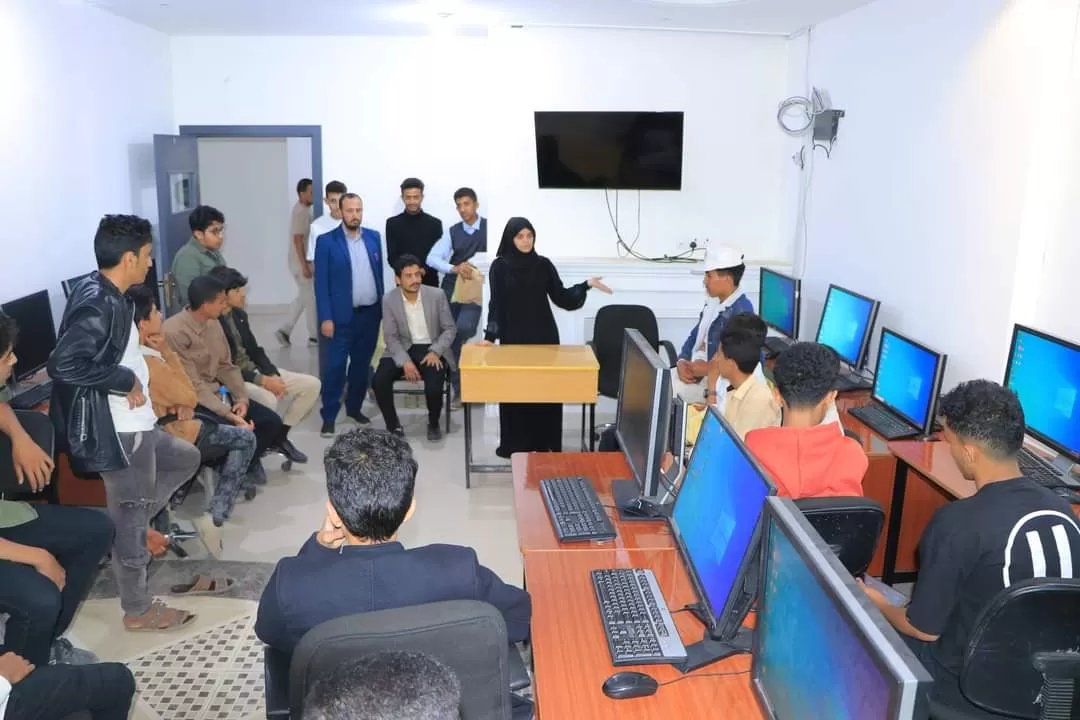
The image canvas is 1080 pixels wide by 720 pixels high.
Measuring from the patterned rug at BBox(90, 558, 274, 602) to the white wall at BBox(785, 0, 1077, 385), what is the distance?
A: 332cm

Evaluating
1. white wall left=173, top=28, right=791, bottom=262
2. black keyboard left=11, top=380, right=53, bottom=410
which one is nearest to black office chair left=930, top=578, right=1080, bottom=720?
black keyboard left=11, top=380, right=53, bottom=410

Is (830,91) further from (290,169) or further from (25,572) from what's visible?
(290,169)

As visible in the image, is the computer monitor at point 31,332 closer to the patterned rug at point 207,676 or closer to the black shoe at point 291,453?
the black shoe at point 291,453

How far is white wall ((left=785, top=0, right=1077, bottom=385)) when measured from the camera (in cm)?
374

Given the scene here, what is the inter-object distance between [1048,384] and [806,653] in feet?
7.17

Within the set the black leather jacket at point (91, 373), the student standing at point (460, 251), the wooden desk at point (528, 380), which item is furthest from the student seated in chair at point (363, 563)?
the student standing at point (460, 251)

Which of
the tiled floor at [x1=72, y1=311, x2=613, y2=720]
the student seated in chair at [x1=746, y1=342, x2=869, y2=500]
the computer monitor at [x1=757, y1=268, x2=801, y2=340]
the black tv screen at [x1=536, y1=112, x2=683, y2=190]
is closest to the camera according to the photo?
the student seated in chair at [x1=746, y1=342, x2=869, y2=500]

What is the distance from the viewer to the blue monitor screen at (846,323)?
15.1 ft

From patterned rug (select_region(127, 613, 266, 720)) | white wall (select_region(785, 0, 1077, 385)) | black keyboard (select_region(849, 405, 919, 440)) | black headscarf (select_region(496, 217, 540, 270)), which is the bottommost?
patterned rug (select_region(127, 613, 266, 720))

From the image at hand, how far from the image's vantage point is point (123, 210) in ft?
20.9

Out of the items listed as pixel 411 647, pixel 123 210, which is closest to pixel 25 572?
pixel 411 647

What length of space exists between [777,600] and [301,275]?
7079 millimetres

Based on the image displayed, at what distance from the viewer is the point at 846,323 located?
4.80 m

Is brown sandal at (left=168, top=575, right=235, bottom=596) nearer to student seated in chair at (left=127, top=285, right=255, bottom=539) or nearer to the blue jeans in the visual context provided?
student seated in chair at (left=127, top=285, right=255, bottom=539)
